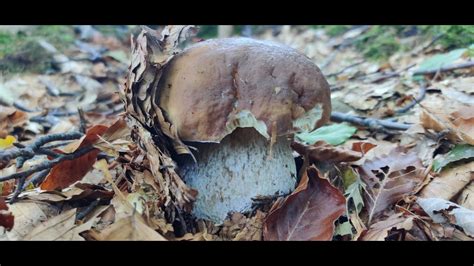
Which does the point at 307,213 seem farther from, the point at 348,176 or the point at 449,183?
the point at 449,183

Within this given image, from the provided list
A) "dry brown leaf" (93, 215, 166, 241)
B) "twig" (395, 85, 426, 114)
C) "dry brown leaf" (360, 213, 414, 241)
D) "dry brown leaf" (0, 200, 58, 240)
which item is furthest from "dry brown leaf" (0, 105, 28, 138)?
"twig" (395, 85, 426, 114)

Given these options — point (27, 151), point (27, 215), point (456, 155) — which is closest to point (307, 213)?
point (456, 155)

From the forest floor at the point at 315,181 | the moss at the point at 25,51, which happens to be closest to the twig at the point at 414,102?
the forest floor at the point at 315,181

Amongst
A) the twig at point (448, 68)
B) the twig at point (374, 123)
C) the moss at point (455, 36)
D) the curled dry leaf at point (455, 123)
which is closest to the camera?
Answer: the curled dry leaf at point (455, 123)

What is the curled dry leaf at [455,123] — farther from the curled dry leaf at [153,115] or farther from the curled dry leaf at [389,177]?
the curled dry leaf at [153,115]

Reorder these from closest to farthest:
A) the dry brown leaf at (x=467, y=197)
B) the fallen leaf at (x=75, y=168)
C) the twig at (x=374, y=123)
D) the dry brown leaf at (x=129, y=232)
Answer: the dry brown leaf at (x=129, y=232) → the dry brown leaf at (x=467, y=197) → the fallen leaf at (x=75, y=168) → the twig at (x=374, y=123)
